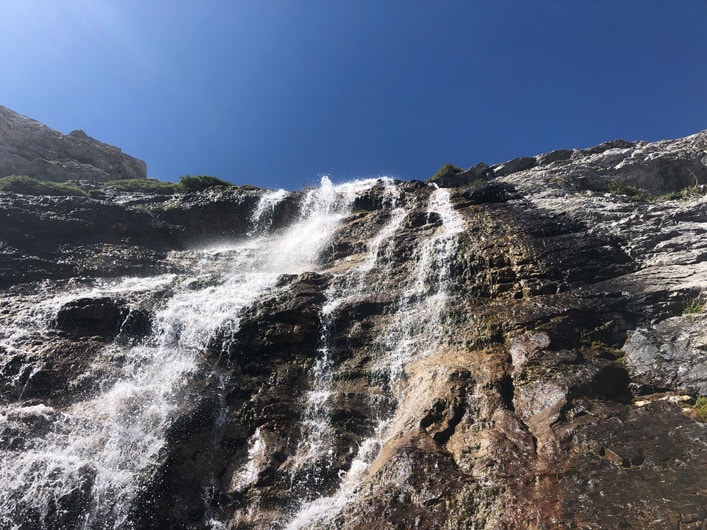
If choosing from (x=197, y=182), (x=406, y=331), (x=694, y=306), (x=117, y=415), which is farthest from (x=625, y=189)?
(x=197, y=182)

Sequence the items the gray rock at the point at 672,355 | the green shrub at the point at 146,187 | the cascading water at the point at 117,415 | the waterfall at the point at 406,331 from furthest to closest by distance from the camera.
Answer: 1. the green shrub at the point at 146,187
2. the cascading water at the point at 117,415
3. the gray rock at the point at 672,355
4. the waterfall at the point at 406,331

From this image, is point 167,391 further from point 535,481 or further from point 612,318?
point 612,318

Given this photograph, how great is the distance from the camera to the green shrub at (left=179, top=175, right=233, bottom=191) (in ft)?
124

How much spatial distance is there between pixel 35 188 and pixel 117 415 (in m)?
24.0

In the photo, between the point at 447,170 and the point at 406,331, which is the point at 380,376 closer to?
the point at 406,331

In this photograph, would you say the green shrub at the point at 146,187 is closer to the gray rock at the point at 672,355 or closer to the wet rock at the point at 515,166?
the wet rock at the point at 515,166

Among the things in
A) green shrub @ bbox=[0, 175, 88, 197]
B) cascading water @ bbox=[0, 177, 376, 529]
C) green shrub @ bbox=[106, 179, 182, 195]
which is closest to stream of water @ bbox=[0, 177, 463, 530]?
cascading water @ bbox=[0, 177, 376, 529]

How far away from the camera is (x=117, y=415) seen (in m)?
14.3

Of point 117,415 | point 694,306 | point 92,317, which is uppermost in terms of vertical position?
point 92,317

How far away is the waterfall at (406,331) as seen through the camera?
1134 centimetres

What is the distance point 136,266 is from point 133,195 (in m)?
9.58

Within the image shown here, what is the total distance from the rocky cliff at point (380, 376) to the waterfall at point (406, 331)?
0.08 metres

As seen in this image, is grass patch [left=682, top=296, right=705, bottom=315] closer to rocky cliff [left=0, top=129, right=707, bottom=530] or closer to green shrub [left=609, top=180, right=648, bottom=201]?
rocky cliff [left=0, top=129, right=707, bottom=530]

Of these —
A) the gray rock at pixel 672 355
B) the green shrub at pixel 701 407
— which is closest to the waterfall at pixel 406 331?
the gray rock at pixel 672 355
